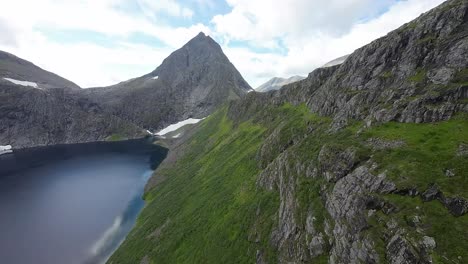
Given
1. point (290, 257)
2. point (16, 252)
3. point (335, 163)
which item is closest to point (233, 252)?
point (290, 257)

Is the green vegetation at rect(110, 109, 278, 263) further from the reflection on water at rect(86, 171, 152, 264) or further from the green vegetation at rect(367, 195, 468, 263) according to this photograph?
the green vegetation at rect(367, 195, 468, 263)

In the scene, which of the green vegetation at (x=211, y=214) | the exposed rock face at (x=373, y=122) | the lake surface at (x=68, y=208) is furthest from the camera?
the lake surface at (x=68, y=208)

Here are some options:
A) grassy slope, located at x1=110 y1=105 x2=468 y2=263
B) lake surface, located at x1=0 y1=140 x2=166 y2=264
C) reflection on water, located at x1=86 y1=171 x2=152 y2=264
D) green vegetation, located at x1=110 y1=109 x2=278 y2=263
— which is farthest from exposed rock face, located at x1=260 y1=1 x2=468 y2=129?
lake surface, located at x1=0 y1=140 x2=166 y2=264

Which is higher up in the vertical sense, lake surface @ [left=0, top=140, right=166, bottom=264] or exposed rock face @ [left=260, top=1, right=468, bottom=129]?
exposed rock face @ [left=260, top=1, right=468, bottom=129]

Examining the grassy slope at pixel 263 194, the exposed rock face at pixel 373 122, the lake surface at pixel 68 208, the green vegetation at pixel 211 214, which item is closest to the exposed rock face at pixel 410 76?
the exposed rock face at pixel 373 122

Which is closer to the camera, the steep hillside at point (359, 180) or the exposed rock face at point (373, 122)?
the steep hillside at point (359, 180)

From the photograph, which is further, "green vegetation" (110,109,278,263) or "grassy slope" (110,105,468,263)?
"green vegetation" (110,109,278,263)

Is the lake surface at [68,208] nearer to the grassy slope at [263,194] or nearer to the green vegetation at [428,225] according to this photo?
the grassy slope at [263,194]
